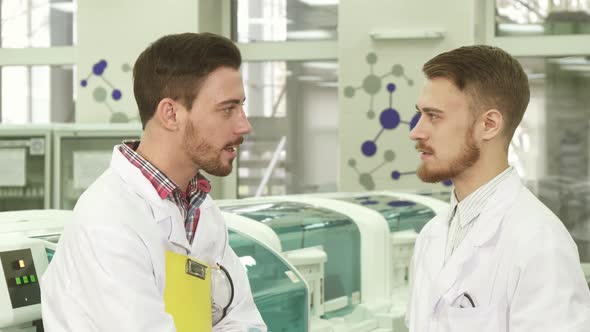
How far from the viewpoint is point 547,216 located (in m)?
1.58

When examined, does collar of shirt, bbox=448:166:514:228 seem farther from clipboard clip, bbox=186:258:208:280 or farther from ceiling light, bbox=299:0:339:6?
ceiling light, bbox=299:0:339:6

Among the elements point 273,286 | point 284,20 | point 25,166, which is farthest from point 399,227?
point 284,20

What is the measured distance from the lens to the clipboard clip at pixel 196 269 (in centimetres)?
159

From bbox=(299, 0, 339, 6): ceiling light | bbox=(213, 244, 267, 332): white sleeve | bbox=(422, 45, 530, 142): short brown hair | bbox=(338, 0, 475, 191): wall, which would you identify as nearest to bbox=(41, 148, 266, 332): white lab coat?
bbox=(213, 244, 267, 332): white sleeve

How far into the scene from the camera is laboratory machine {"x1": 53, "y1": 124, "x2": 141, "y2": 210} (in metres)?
6.12

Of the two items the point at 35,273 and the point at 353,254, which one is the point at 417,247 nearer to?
the point at 35,273

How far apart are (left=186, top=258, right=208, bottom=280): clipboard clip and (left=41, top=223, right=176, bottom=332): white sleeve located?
0.14 metres

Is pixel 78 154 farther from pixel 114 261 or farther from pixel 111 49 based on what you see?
pixel 114 261

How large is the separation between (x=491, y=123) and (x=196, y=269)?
614mm

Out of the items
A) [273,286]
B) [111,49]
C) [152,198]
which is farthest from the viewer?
[111,49]

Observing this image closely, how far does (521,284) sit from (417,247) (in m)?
0.36

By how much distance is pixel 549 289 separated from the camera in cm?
149

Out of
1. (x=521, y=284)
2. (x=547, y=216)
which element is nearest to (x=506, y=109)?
(x=547, y=216)

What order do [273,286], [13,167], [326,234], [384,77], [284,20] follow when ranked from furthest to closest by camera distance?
1. [284,20]
2. [384,77]
3. [13,167]
4. [326,234]
5. [273,286]
